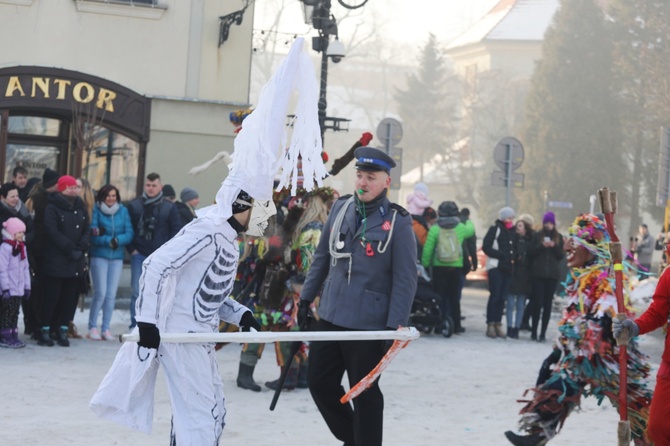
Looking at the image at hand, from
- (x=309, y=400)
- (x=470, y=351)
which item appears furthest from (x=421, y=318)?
(x=309, y=400)

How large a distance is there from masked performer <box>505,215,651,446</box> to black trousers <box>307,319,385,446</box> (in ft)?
5.27

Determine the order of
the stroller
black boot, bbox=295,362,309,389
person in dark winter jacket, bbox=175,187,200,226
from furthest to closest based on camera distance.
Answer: the stroller
person in dark winter jacket, bbox=175,187,200,226
black boot, bbox=295,362,309,389

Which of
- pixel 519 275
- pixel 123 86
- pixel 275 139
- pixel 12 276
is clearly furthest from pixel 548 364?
pixel 123 86

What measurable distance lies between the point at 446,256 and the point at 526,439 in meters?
7.28

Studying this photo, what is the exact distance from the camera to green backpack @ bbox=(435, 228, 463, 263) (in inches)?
587

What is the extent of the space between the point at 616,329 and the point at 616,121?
165 ft

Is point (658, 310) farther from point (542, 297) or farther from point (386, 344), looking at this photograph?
point (542, 297)

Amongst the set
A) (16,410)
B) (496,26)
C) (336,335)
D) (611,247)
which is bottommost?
(16,410)

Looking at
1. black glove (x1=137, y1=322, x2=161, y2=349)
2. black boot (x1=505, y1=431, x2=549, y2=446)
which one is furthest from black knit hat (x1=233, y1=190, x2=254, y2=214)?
black boot (x1=505, y1=431, x2=549, y2=446)

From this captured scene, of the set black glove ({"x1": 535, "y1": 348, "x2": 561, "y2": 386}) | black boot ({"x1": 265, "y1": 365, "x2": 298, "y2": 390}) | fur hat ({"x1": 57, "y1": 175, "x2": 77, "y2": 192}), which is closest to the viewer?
black glove ({"x1": 535, "y1": 348, "x2": 561, "y2": 386})

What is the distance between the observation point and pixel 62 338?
38.4ft

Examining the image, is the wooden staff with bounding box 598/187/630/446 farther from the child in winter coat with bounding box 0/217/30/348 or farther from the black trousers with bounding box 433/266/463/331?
the black trousers with bounding box 433/266/463/331

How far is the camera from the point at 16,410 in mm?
8344

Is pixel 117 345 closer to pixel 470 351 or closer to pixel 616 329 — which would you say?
pixel 470 351
